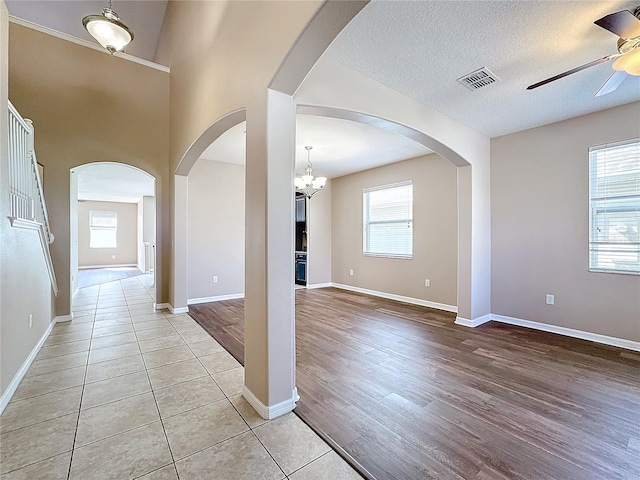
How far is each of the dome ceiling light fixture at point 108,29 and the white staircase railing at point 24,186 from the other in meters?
1.26

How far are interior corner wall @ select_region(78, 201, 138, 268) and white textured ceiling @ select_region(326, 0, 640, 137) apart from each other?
12427 millimetres

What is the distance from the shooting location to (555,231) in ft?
12.3

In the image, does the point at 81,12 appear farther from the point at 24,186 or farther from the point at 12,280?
the point at 12,280

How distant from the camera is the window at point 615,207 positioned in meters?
3.22

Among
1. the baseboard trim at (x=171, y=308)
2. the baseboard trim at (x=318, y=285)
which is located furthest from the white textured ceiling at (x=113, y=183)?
the baseboard trim at (x=318, y=285)

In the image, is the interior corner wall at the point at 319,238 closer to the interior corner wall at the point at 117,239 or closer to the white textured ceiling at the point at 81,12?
the white textured ceiling at the point at 81,12

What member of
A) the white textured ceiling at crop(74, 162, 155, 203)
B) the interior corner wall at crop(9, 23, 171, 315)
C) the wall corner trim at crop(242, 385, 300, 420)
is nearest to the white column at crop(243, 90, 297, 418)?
the wall corner trim at crop(242, 385, 300, 420)

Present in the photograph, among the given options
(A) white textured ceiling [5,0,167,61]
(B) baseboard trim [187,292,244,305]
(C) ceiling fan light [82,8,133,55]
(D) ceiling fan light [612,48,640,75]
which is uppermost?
(A) white textured ceiling [5,0,167,61]

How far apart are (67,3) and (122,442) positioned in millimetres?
7299

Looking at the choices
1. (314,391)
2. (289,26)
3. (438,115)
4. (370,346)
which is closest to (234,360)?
(314,391)

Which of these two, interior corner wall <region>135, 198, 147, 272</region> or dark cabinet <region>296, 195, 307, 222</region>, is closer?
dark cabinet <region>296, 195, 307, 222</region>

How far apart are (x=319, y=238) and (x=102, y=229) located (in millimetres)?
9556

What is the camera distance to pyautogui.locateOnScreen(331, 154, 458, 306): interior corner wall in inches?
193

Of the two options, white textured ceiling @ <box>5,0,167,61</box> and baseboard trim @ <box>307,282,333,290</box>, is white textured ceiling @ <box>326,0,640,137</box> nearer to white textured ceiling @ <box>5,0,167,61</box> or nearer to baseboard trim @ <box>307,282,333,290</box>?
baseboard trim @ <box>307,282,333,290</box>
